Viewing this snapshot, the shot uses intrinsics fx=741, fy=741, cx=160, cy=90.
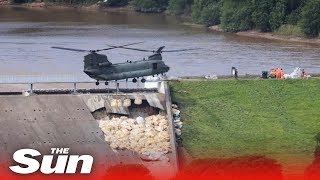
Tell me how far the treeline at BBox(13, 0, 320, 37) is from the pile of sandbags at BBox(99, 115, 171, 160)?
4512cm

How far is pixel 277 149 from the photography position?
3030 centimetres

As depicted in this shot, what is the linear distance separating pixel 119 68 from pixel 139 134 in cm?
499

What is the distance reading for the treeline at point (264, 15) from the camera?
244 feet

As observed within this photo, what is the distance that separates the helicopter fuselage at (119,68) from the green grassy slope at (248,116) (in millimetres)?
1279

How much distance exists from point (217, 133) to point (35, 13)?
7737cm

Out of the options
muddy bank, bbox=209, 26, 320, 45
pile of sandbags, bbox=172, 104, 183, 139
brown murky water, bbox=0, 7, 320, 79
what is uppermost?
pile of sandbags, bbox=172, 104, 183, 139

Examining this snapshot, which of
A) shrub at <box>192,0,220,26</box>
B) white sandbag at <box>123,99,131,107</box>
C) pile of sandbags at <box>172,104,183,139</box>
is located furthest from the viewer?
shrub at <box>192,0,220,26</box>

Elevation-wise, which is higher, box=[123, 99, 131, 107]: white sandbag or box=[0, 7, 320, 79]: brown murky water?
box=[123, 99, 131, 107]: white sandbag

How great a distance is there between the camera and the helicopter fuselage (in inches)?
1323

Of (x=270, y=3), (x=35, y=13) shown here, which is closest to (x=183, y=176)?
(x=270, y=3)

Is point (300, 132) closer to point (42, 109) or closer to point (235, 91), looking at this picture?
point (235, 91)

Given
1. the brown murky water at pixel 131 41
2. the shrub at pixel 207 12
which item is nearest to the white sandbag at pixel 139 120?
the brown murky water at pixel 131 41

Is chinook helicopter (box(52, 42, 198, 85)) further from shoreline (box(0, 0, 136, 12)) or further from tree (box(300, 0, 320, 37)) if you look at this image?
shoreline (box(0, 0, 136, 12))

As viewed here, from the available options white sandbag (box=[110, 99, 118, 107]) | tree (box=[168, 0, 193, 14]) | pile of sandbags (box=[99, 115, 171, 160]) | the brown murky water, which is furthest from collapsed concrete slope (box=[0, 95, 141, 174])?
tree (box=[168, 0, 193, 14])
